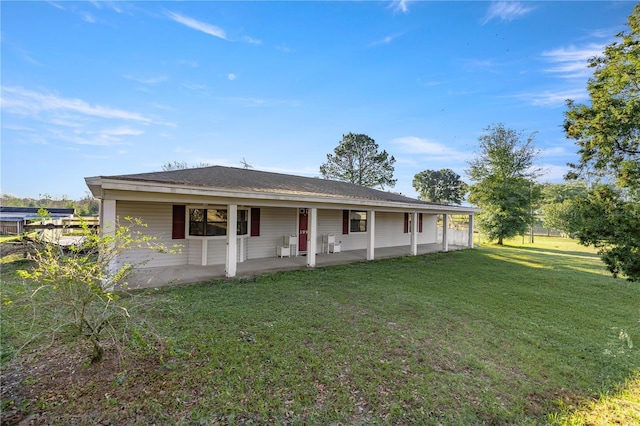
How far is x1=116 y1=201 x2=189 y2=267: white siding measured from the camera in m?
7.66

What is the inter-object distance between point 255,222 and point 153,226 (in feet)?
10.3

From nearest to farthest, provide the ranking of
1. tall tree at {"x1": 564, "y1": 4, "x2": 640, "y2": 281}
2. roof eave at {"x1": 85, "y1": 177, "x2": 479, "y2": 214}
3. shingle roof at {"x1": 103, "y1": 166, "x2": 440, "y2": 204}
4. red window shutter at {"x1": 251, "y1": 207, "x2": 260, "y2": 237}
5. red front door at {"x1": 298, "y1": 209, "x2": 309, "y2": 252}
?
tall tree at {"x1": 564, "y1": 4, "x2": 640, "y2": 281}
roof eave at {"x1": 85, "y1": 177, "x2": 479, "y2": 214}
shingle roof at {"x1": 103, "y1": 166, "x2": 440, "y2": 204}
red window shutter at {"x1": 251, "y1": 207, "x2": 260, "y2": 237}
red front door at {"x1": 298, "y1": 209, "x2": 309, "y2": 252}

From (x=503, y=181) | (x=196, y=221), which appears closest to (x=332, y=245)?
(x=196, y=221)

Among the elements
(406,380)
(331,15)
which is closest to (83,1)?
(331,15)

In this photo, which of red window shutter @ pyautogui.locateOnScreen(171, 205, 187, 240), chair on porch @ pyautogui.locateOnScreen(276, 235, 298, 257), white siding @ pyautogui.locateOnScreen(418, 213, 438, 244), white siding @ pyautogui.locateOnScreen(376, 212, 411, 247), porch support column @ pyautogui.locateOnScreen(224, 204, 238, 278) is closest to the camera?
porch support column @ pyautogui.locateOnScreen(224, 204, 238, 278)

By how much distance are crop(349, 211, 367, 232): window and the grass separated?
6.60 meters

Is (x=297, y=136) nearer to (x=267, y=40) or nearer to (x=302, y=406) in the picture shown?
(x=267, y=40)

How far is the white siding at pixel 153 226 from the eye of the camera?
7.66 meters

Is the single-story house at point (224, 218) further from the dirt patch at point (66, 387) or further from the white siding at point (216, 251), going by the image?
the dirt patch at point (66, 387)

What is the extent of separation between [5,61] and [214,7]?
5.86 metres

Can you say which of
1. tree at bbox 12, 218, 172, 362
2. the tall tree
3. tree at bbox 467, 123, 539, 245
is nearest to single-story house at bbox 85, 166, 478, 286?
tree at bbox 12, 218, 172, 362

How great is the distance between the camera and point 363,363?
336 centimetres

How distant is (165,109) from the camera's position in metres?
16.9

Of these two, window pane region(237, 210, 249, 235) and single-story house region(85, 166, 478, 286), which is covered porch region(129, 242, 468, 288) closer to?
single-story house region(85, 166, 478, 286)
